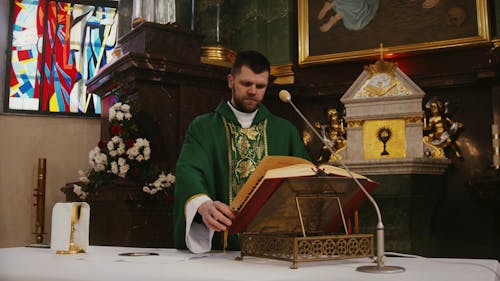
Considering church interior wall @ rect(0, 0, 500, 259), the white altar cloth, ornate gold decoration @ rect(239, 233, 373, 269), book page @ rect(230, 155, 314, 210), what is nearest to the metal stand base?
the white altar cloth

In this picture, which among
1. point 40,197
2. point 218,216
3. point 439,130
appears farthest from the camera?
point 40,197

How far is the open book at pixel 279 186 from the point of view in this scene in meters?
2.07

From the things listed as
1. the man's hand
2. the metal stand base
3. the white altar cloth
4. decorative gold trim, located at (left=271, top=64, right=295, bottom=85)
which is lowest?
the white altar cloth

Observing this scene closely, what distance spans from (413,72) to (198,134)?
4.02 metres

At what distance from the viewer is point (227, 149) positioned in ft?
10.6

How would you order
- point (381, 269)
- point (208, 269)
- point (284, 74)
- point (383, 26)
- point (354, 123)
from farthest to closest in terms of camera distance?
point (284, 74)
point (383, 26)
point (354, 123)
point (208, 269)
point (381, 269)

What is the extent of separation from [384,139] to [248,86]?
3.41 m

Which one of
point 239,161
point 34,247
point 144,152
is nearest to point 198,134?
point 239,161

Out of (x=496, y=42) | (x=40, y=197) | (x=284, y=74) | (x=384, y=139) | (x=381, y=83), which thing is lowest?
(x=40, y=197)

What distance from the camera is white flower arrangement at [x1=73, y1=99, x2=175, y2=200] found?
5.46 metres

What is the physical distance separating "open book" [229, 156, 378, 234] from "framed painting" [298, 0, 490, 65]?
4.59 m

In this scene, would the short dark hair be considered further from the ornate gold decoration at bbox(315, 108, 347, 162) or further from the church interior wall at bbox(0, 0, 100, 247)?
the church interior wall at bbox(0, 0, 100, 247)

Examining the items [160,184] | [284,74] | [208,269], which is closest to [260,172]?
[208,269]

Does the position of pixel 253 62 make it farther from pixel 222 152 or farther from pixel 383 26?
pixel 383 26
